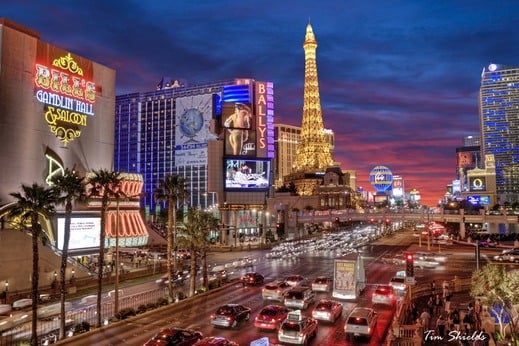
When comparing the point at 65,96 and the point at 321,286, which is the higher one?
the point at 65,96

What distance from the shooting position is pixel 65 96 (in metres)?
61.9

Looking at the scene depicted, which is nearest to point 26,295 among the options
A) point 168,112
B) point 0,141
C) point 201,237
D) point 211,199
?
point 201,237

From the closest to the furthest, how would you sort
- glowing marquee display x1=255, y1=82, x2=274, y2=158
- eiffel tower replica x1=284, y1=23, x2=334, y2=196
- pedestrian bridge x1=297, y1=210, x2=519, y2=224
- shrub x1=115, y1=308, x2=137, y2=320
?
shrub x1=115, y1=308, x2=137, y2=320
pedestrian bridge x1=297, y1=210, x2=519, y2=224
glowing marquee display x1=255, y1=82, x2=274, y2=158
eiffel tower replica x1=284, y1=23, x2=334, y2=196

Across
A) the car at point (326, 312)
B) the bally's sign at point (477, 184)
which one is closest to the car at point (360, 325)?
the car at point (326, 312)

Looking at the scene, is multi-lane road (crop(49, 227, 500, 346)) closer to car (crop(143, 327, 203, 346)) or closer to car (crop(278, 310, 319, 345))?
car (crop(278, 310, 319, 345))

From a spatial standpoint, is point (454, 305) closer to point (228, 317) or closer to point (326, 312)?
point (326, 312)

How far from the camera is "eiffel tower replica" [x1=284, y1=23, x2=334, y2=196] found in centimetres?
16425

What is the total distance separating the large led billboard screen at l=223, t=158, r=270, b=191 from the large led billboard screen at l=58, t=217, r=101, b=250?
176 ft

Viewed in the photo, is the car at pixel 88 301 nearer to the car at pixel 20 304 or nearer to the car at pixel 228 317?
the car at pixel 20 304

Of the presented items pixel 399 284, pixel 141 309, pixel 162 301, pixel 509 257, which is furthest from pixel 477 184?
pixel 141 309

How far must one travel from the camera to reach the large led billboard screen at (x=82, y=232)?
54031 millimetres

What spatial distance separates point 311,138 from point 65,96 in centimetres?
11876

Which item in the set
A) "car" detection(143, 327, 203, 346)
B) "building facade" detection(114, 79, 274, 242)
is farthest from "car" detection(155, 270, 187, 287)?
"building facade" detection(114, 79, 274, 242)

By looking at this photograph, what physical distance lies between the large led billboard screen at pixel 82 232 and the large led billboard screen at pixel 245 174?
53.7m
